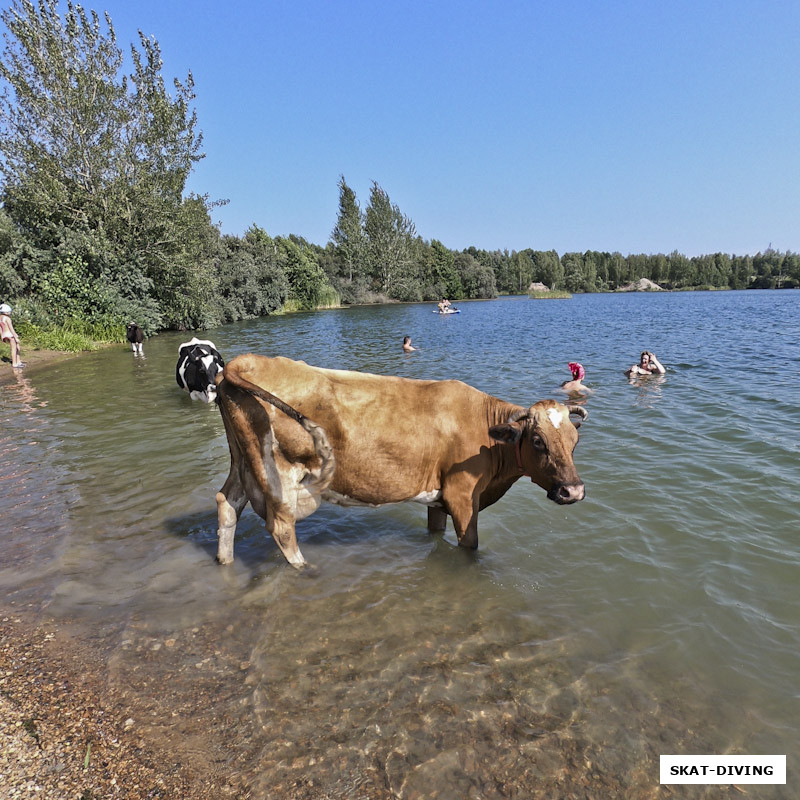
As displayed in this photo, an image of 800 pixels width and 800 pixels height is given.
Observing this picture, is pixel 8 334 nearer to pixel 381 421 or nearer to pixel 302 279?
pixel 381 421

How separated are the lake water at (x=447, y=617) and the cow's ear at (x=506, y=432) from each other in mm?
1465

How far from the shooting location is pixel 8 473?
301 inches

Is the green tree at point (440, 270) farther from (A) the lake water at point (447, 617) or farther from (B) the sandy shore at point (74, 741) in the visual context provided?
(B) the sandy shore at point (74, 741)

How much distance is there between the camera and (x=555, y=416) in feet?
14.5

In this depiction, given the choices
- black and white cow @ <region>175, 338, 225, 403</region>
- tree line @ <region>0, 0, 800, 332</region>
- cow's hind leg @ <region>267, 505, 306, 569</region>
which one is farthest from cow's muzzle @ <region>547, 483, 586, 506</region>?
tree line @ <region>0, 0, 800, 332</region>

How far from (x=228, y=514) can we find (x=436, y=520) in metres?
2.32

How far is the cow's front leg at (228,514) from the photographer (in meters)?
5.02

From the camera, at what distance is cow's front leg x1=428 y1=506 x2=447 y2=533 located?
5730 mm

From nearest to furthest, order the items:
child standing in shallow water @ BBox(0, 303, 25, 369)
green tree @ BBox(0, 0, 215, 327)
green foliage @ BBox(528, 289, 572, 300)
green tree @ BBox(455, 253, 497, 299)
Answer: child standing in shallow water @ BBox(0, 303, 25, 369) < green tree @ BBox(0, 0, 215, 327) < green tree @ BBox(455, 253, 497, 299) < green foliage @ BBox(528, 289, 572, 300)

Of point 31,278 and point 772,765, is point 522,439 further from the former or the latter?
point 31,278

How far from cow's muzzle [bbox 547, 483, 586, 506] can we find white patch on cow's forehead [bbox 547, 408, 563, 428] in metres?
0.55

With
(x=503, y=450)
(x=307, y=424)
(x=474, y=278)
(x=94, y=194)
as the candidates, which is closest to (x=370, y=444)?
→ (x=307, y=424)

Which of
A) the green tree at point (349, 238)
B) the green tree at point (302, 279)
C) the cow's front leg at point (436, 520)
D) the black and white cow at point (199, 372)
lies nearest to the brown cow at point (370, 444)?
the cow's front leg at point (436, 520)

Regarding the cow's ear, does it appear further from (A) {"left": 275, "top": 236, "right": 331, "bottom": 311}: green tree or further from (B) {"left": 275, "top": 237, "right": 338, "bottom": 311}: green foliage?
(A) {"left": 275, "top": 236, "right": 331, "bottom": 311}: green tree
